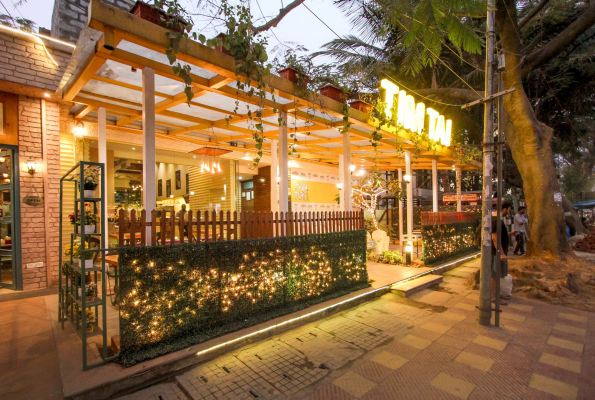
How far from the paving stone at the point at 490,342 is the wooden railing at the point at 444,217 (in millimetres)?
4784

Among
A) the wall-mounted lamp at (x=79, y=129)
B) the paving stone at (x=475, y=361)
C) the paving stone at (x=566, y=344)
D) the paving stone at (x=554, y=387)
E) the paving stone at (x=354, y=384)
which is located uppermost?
the wall-mounted lamp at (x=79, y=129)

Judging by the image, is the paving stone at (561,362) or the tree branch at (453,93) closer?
the paving stone at (561,362)

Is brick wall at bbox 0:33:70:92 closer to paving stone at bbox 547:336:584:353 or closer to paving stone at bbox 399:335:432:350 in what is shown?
paving stone at bbox 399:335:432:350

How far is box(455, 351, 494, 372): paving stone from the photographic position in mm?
3846

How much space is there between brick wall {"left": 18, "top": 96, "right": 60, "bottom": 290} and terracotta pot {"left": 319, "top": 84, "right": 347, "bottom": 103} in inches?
222

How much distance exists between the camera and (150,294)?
12.4ft

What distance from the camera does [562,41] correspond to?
9.49 meters

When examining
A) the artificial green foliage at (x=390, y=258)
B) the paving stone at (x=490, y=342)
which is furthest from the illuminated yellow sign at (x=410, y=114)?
the paving stone at (x=490, y=342)

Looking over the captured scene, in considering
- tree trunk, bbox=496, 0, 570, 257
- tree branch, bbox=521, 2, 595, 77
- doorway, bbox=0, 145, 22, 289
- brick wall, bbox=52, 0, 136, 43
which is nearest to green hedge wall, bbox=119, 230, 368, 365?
doorway, bbox=0, 145, 22, 289

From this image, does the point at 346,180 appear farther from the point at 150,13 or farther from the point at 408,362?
the point at 150,13

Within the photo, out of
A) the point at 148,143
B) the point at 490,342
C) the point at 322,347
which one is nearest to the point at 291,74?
the point at 148,143

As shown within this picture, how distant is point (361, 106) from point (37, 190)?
7336 millimetres

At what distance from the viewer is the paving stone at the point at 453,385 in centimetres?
329

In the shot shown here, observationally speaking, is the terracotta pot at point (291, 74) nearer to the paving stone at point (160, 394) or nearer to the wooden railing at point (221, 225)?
the wooden railing at point (221, 225)
